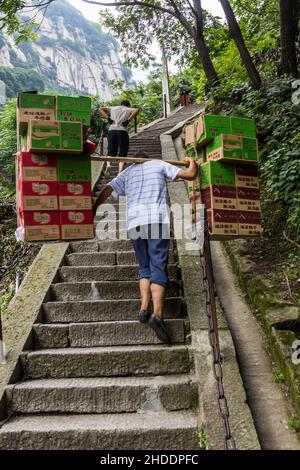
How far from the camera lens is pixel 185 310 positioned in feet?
13.0

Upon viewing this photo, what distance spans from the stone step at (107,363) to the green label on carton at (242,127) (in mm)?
1870

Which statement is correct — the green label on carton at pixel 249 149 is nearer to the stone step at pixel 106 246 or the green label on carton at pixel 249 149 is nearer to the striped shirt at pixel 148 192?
the striped shirt at pixel 148 192

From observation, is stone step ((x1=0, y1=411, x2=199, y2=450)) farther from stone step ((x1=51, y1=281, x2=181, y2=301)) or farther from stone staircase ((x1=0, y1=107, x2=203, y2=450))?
stone step ((x1=51, y1=281, x2=181, y2=301))

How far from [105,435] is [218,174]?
7.10 feet

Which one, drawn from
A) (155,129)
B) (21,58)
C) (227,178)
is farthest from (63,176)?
(21,58)

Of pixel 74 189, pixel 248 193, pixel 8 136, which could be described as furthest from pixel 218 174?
pixel 8 136

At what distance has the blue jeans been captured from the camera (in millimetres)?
3568

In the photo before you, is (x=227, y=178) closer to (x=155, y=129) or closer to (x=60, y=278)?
(x=60, y=278)

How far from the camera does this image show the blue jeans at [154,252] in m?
3.57

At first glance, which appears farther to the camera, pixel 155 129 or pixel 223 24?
pixel 155 129

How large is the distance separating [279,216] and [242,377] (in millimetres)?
2854

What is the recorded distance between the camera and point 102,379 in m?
3.32

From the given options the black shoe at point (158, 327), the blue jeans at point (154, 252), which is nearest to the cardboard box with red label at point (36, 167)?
the blue jeans at point (154, 252)

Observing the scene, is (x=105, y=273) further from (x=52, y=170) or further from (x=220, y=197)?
(x=220, y=197)
